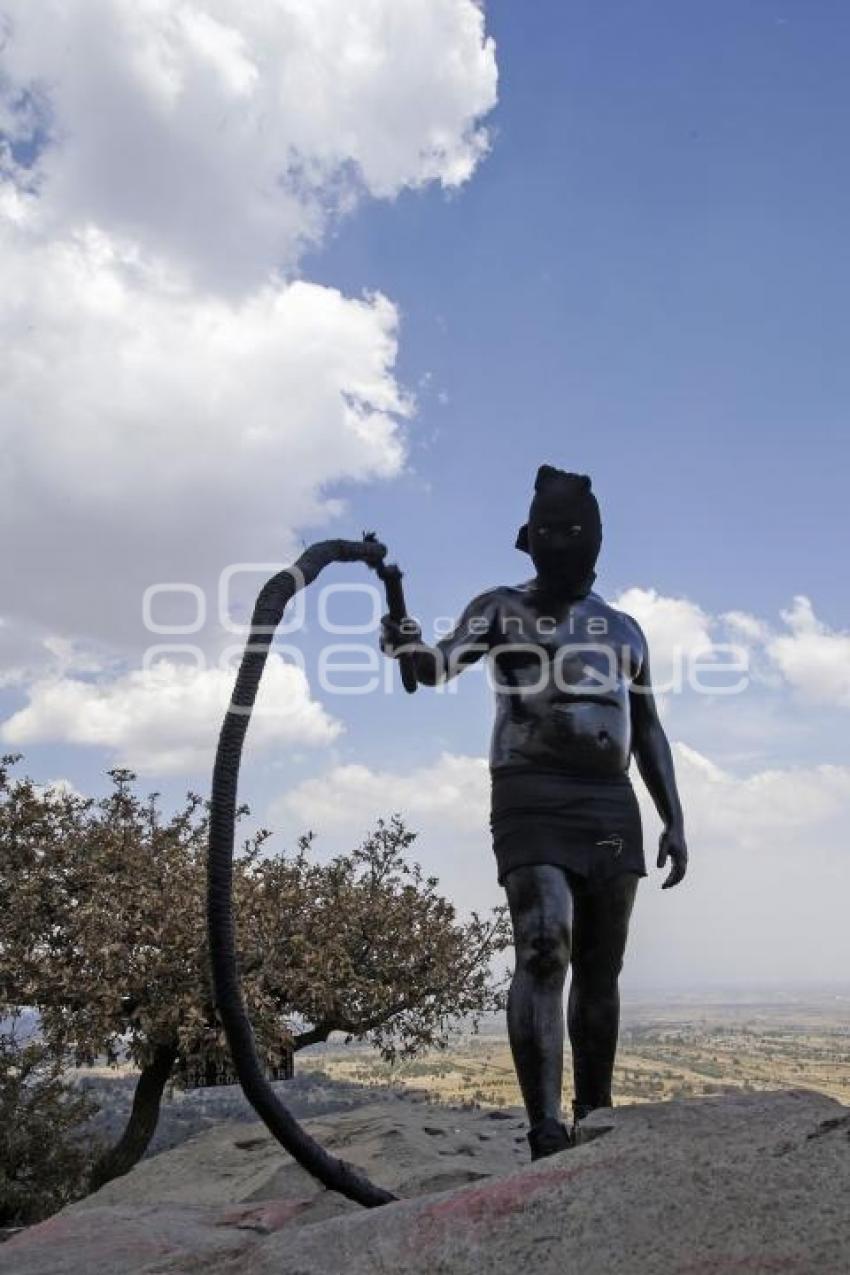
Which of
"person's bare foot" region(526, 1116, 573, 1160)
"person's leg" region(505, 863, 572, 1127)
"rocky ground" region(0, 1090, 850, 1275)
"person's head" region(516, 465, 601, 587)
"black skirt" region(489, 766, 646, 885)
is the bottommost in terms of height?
"rocky ground" region(0, 1090, 850, 1275)

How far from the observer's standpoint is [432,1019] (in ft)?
34.0

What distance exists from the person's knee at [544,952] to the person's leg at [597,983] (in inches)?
13.7

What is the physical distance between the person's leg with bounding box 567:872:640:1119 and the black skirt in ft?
0.38

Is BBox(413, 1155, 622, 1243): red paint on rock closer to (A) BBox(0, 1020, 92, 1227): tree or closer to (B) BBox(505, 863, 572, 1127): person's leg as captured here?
(B) BBox(505, 863, 572, 1127): person's leg

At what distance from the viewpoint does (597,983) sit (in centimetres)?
400

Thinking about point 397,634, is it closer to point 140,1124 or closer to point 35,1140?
point 35,1140

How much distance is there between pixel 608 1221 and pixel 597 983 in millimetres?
1666

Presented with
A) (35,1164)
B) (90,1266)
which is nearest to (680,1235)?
(90,1266)

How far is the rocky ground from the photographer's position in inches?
86.3

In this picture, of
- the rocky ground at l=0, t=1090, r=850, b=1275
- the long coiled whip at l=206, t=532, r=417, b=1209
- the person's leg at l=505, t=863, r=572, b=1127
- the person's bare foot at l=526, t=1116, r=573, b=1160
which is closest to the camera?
the rocky ground at l=0, t=1090, r=850, b=1275

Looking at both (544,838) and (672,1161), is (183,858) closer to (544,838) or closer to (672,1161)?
(544,838)

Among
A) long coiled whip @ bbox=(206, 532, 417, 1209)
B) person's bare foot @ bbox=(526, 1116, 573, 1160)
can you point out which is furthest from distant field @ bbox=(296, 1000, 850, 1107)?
long coiled whip @ bbox=(206, 532, 417, 1209)

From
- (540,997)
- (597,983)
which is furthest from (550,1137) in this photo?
(597,983)

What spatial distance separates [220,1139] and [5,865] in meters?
3.49
